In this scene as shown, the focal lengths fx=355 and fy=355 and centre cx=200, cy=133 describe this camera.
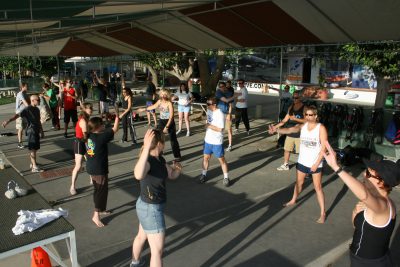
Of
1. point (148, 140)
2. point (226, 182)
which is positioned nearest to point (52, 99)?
point (226, 182)

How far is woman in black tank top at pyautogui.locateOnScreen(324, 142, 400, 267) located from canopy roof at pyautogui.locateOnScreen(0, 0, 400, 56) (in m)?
4.46

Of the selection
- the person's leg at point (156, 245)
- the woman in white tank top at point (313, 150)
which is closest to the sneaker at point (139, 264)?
the person's leg at point (156, 245)

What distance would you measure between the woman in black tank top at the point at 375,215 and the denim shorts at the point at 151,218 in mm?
1736

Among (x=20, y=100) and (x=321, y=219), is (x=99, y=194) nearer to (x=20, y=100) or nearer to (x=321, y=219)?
(x=321, y=219)

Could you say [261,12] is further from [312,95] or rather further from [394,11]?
[312,95]

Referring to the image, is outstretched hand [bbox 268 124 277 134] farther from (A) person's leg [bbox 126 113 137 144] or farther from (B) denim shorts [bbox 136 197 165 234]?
(A) person's leg [bbox 126 113 137 144]

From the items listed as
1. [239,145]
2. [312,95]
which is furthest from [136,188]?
[312,95]

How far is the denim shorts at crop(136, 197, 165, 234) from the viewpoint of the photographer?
140 inches

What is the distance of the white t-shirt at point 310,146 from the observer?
5.33m

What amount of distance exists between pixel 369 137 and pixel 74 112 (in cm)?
876

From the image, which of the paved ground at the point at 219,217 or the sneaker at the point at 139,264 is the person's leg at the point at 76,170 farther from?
the sneaker at the point at 139,264

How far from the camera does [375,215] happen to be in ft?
8.91

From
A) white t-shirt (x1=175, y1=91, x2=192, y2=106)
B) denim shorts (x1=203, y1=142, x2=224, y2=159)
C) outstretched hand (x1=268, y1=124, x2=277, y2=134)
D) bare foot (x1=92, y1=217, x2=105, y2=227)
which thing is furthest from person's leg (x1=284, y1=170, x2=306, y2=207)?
white t-shirt (x1=175, y1=91, x2=192, y2=106)

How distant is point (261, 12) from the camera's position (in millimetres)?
7809
